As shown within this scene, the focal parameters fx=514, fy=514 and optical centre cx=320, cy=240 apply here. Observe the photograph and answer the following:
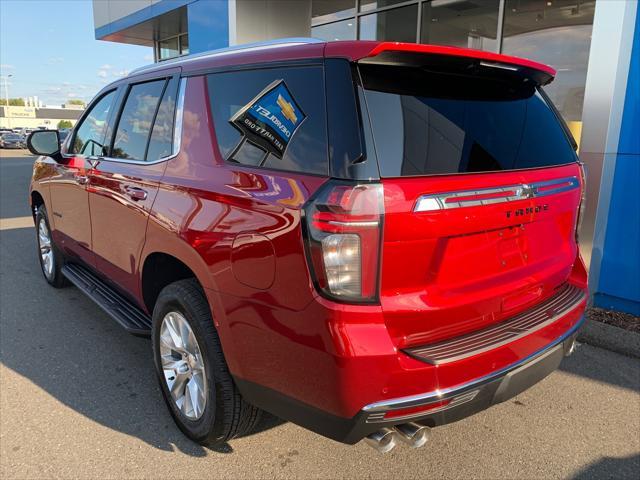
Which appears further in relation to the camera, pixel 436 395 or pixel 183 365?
pixel 183 365

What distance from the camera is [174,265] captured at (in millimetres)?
2801

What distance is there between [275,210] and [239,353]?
662 mm

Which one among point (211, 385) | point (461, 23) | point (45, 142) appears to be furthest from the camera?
point (461, 23)

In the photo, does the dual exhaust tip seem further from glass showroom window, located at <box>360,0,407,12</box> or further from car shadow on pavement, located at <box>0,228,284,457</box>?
glass showroom window, located at <box>360,0,407,12</box>

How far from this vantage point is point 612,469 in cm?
257

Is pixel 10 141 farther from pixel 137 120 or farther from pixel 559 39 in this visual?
pixel 137 120

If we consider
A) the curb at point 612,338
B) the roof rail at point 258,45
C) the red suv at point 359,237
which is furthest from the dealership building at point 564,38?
the roof rail at point 258,45

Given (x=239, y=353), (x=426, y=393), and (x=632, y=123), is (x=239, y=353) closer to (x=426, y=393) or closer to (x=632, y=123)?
(x=426, y=393)

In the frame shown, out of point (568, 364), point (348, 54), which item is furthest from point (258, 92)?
point (568, 364)

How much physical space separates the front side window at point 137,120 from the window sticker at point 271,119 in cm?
105

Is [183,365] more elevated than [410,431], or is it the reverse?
[410,431]

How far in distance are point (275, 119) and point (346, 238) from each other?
2.17ft

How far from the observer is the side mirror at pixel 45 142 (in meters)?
4.52

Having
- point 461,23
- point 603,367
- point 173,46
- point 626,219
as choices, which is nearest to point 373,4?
point 461,23
